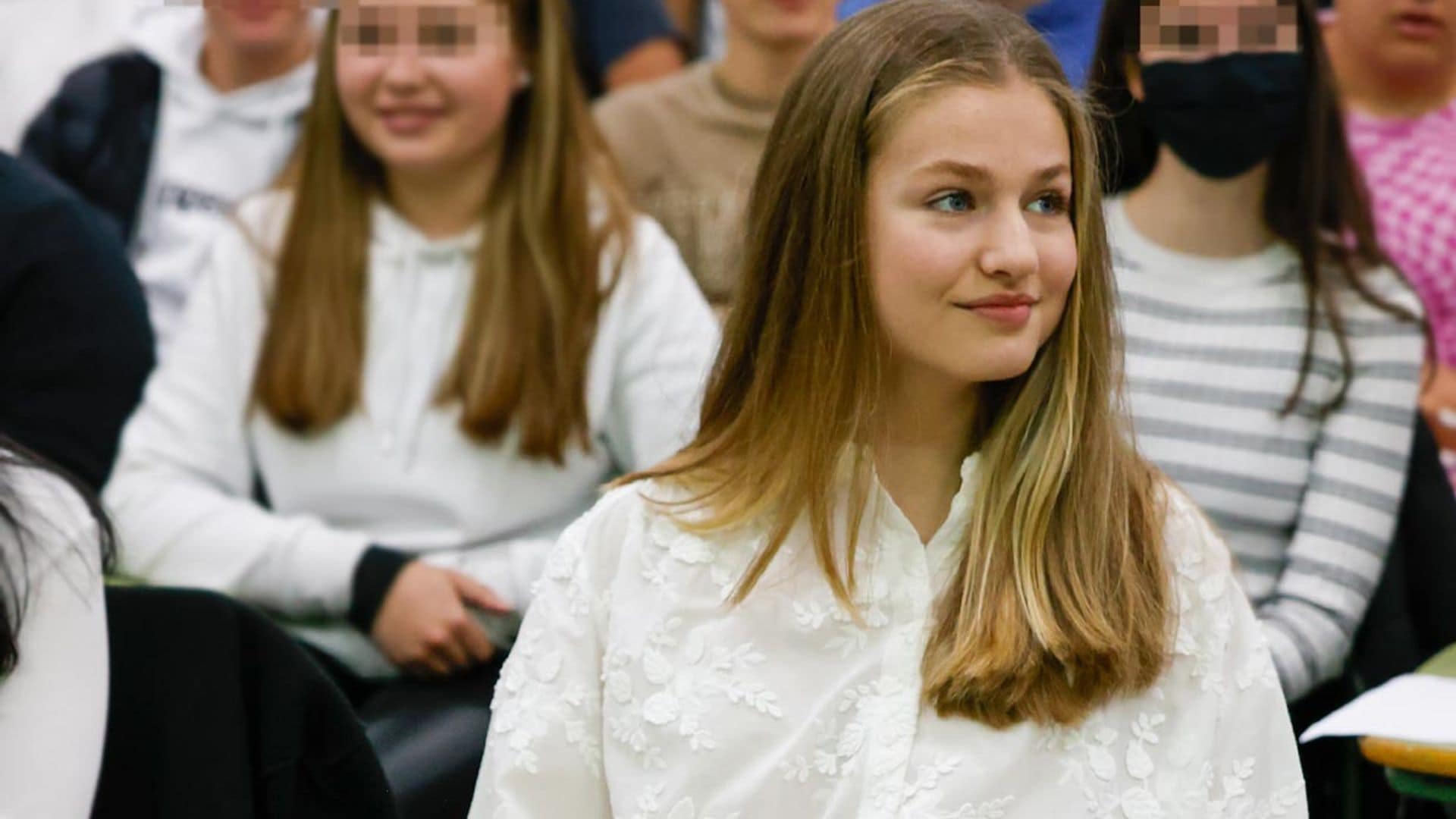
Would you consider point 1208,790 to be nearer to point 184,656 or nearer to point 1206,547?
point 1206,547

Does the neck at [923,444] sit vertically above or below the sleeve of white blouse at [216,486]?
above

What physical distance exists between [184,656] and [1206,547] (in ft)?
2.82

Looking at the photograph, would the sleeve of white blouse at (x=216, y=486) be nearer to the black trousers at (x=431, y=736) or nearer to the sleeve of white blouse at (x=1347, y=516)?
the black trousers at (x=431, y=736)

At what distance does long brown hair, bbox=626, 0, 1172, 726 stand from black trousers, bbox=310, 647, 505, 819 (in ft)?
1.41

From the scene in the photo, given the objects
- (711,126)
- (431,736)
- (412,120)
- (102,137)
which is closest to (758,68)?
(711,126)

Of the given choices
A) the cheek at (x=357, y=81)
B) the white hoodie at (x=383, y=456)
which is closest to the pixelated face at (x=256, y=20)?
the cheek at (x=357, y=81)

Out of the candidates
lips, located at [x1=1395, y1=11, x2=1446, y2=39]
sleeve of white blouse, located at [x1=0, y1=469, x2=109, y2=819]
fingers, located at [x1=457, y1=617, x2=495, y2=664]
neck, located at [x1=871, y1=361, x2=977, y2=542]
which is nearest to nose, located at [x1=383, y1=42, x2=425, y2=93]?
fingers, located at [x1=457, y1=617, x2=495, y2=664]

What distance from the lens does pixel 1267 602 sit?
2262 mm

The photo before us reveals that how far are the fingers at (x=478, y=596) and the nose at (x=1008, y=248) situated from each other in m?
0.92

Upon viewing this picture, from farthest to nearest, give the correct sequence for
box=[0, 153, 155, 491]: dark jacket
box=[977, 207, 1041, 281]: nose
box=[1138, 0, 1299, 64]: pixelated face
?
1. box=[1138, 0, 1299, 64]: pixelated face
2. box=[0, 153, 155, 491]: dark jacket
3. box=[977, 207, 1041, 281]: nose

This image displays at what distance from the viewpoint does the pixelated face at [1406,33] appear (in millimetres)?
2740

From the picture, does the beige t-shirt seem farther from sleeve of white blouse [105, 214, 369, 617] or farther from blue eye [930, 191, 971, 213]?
blue eye [930, 191, 971, 213]

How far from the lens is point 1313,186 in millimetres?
2322

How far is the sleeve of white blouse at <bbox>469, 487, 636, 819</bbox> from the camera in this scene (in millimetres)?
1633
